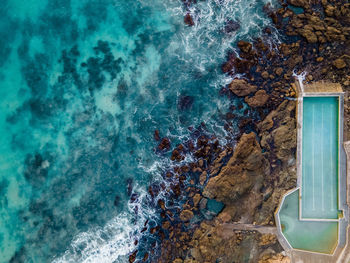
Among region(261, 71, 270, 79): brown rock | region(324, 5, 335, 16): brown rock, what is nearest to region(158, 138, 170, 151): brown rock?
region(261, 71, 270, 79): brown rock

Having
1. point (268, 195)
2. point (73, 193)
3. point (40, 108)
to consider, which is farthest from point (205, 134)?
point (40, 108)

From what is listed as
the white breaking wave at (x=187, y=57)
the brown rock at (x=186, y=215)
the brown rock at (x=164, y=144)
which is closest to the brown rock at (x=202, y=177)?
the white breaking wave at (x=187, y=57)

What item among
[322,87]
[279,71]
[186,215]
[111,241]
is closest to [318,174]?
[322,87]

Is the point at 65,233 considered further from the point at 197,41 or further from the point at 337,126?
the point at 337,126

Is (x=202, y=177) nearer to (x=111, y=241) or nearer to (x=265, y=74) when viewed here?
(x=111, y=241)

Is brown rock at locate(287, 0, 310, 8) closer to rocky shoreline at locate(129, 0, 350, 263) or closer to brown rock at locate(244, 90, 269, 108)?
rocky shoreline at locate(129, 0, 350, 263)
